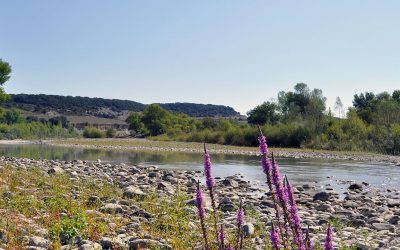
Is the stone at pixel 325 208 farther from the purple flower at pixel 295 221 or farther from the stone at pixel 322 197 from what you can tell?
the purple flower at pixel 295 221

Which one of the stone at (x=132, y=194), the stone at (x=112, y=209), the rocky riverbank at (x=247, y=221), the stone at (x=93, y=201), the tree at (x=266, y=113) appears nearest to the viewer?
the rocky riverbank at (x=247, y=221)

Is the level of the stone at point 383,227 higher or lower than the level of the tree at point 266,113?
lower

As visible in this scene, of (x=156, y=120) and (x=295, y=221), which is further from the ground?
(x=156, y=120)

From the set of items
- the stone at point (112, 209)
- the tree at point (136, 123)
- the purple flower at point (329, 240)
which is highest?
the tree at point (136, 123)

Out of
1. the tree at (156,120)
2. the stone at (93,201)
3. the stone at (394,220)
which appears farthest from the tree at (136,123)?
the stone at (394,220)

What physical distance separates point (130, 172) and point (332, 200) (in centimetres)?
1414

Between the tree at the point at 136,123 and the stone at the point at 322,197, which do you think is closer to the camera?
the stone at the point at 322,197

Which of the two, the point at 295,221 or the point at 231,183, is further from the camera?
the point at 231,183

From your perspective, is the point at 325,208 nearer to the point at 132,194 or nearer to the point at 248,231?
the point at 132,194

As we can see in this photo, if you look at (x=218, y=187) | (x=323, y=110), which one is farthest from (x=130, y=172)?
(x=323, y=110)

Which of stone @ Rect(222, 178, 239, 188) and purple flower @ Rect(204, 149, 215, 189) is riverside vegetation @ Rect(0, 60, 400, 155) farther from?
purple flower @ Rect(204, 149, 215, 189)

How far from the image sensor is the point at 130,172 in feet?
95.6

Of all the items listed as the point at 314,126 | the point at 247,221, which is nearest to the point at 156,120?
the point at 314,126

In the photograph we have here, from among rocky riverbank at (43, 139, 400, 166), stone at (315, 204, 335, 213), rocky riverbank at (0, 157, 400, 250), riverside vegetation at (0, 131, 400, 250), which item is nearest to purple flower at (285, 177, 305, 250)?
riverside vegetation at (0, 131, 400, 250)
